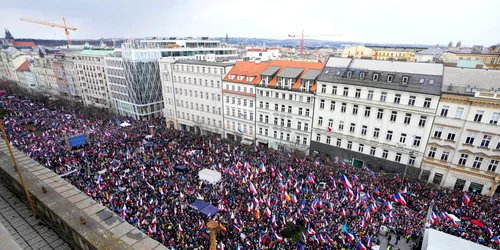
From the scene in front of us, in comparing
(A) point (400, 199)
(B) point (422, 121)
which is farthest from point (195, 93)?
(A) point (400, 199)

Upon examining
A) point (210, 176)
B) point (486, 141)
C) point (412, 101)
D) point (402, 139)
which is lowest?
point (210, 176)

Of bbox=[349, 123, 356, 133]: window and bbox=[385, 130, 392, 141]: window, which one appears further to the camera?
bbox=[349, 123, 356, 133]: window

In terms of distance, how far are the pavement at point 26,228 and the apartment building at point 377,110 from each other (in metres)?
38.5

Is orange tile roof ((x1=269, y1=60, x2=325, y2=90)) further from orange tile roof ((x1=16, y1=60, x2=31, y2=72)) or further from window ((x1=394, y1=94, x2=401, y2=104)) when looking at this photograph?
orange tile roof ((x1=16, y1=60, x2=31, y2=72))

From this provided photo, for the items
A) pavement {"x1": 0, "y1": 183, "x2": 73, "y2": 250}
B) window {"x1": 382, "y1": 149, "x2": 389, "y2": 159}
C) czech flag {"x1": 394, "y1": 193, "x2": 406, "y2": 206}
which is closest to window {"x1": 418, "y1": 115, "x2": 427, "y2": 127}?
window {"x1": 382, "y1": 149, "x2": 389, "y2": 159}

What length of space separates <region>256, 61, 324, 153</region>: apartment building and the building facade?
36.0 m

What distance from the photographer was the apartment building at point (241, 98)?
165 ft

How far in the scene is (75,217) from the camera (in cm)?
1277

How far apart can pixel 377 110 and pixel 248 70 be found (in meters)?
25.0

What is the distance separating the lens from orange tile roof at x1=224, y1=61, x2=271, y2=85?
1969 inches

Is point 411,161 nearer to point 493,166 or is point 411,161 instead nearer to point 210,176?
point 493,166

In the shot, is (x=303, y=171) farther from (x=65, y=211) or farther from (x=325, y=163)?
(x=65, y=211)

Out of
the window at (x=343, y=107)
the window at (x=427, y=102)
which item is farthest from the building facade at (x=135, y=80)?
the window at (x=427, y=102)

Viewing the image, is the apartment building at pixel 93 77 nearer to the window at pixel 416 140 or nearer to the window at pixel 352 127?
the window at pixel 352 127
